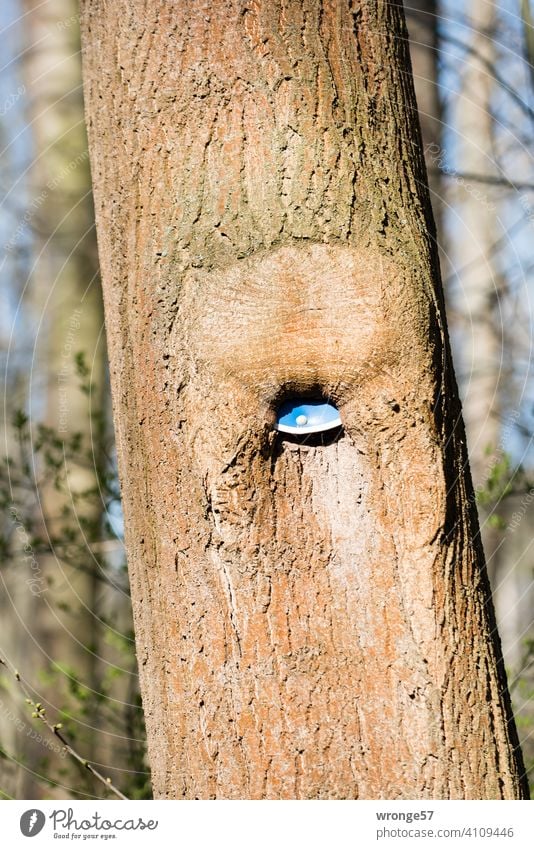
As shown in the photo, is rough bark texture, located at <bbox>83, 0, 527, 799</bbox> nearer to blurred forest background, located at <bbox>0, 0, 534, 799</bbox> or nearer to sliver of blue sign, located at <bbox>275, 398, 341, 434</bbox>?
sliver of blue sign, located at <bbox>275, 398, 341, 434</bbox>

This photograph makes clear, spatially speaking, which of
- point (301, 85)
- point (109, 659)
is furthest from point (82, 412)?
point (301, 85)

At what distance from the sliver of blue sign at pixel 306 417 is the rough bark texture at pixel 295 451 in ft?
0.11

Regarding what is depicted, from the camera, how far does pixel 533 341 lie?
4.33 metres

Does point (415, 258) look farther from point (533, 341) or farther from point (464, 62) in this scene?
point (464, 62)

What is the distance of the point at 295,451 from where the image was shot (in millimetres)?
1378

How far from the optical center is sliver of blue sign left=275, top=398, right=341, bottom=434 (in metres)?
1.38

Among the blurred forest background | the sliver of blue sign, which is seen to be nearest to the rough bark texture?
the sliver of blue sign

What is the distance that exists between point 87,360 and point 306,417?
131 inches

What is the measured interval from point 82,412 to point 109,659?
1.31 m

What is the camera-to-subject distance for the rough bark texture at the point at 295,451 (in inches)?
51.6

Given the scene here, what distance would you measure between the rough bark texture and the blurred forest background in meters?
1.89
